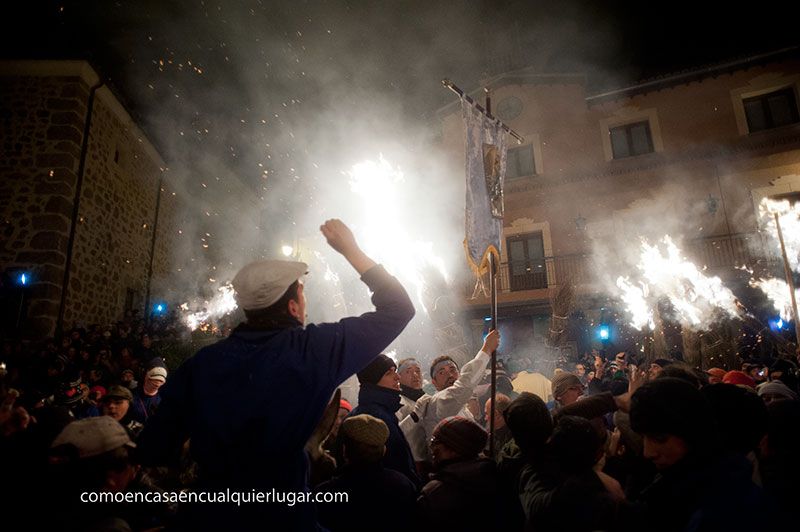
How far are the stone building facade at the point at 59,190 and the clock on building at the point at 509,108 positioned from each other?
1354 centimetres

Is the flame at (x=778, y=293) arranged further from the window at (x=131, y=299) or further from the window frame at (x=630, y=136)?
the window at (x=131, y=299)

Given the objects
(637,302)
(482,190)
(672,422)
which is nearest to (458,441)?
(672,422)

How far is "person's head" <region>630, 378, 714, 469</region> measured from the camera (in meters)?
1.70

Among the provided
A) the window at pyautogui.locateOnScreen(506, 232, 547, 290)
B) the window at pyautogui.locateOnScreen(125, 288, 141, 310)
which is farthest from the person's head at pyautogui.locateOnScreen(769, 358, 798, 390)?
the window at pyautogui.locateOnScreen(125, 288, 141, 310)

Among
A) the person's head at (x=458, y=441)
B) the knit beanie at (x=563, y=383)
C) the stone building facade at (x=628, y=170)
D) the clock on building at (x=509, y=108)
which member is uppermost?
the clock on building at (x=509, y=108)

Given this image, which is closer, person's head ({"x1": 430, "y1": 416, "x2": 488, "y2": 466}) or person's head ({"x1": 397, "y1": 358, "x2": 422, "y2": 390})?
person's head ({"x1": 430, "y1": 416, "x2": 488, "y2": 466})

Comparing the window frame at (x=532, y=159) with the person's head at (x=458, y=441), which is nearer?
the person's head at (x=458, y=441)

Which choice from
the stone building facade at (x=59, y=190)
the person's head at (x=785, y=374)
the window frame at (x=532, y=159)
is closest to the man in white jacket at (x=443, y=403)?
the person's head at (x=785, y=374)

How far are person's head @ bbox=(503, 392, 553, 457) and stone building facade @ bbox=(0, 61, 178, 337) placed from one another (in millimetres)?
10832

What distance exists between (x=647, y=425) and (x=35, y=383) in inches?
354

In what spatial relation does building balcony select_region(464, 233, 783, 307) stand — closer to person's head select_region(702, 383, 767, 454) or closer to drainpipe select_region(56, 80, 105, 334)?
drainpipe select_region(56, 80, 105, 334)

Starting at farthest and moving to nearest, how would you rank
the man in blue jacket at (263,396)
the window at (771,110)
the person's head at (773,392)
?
the window at (771,110), the person's head at (773,392), the man in blue jacket at (263,396)

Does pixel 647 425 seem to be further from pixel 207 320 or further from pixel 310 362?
pixel 207 320

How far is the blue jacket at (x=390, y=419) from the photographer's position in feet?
9.37
